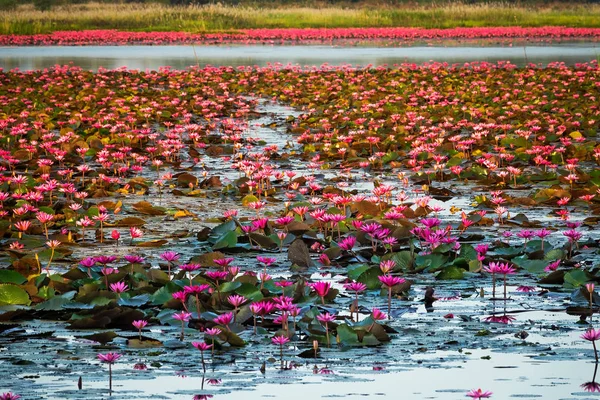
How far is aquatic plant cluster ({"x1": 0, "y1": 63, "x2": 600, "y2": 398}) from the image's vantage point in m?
4.91

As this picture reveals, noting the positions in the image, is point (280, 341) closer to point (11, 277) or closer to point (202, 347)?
point (202, 347)

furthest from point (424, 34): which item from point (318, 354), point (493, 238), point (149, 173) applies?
point (318, 354)

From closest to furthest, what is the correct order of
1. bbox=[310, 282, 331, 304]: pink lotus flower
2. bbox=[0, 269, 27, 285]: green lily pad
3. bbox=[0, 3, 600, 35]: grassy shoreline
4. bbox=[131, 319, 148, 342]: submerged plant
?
bbox=[131, 319, 148, 342]: submerged plant < bbox=[310, 282, 331, 304]: pink lotus flower < bbox=[0, 269, 27, 285]: green lily pad < bbox=[0, 3, 600, 35]: grassy shoreline

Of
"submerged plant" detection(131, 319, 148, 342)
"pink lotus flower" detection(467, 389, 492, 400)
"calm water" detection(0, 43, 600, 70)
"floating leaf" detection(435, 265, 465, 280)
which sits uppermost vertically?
"pink lotus flower" detection(467, 389, 492, 400)

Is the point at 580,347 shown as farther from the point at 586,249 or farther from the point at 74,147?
the point at 74,147

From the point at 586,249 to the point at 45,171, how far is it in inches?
215

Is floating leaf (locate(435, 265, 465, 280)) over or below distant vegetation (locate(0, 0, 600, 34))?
over

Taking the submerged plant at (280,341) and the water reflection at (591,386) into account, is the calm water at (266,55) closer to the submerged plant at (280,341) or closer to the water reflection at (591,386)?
the submerged plant at (280,341)

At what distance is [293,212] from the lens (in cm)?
731

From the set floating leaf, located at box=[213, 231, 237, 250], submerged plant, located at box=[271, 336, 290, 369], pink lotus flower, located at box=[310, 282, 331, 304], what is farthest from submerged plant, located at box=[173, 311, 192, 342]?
floating leaf, located at box=[213, 231, 237, 250]

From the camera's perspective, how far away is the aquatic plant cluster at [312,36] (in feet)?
136

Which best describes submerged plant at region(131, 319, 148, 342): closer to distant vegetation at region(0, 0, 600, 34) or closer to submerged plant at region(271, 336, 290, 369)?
submerged plant at region(271, 336, 290, 369)

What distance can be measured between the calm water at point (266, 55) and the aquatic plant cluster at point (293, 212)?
11050 millimetres

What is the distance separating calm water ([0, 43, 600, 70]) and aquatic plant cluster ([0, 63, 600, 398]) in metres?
11.1
